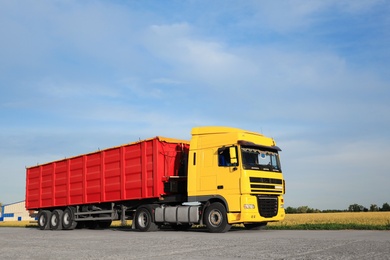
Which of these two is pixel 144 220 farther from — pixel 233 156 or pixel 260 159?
pixel 260 159

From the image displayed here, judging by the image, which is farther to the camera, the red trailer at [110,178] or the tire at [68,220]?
the tire at [68,220]

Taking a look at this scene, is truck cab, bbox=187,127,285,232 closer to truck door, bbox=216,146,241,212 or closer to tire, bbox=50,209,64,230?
truck door, bbox=216,146,241,212

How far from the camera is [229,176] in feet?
50.0

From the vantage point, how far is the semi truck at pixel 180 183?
15.2 m

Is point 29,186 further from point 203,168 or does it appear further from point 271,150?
point 271,150

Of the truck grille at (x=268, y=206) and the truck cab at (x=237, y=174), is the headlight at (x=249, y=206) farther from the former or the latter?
the truck grille at (x=268, y=206)

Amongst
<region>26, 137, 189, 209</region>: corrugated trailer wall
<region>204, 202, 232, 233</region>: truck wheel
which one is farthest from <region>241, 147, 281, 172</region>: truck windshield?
<region>26, 137, 189, 209</region>: corrugated trailer wall

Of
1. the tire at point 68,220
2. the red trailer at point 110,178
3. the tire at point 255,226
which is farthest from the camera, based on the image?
the tire at point 68,220

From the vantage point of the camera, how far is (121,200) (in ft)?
61.2

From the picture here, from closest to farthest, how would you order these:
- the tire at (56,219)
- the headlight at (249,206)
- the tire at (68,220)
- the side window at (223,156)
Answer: the headlight at (249,206) < the side window at (223,156) < the tire at (68,220) < the tire at (56,219)

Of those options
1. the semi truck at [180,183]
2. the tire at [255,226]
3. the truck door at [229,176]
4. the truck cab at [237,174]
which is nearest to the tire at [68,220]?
Result: the semi truck at [180,183]

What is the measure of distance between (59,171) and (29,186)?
3.42 m

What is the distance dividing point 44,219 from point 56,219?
1089 mm

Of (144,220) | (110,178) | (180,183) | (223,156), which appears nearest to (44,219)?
(110,178)
